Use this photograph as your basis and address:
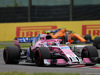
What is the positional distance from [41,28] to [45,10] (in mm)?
4192

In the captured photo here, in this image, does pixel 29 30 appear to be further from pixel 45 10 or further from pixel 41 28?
pixel 45 10

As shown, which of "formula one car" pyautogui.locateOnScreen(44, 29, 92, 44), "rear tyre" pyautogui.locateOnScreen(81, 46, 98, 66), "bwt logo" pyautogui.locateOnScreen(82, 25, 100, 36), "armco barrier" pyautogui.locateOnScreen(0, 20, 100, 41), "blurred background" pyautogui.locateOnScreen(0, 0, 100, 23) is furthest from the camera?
"blurred background" pyautogui.locateOnScreen(0, 0, 100, 23)

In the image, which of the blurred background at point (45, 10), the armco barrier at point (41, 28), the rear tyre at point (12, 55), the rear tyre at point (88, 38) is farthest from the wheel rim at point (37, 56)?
the blurred background at point (45, 10)

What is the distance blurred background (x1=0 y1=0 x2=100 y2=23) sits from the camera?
35475mm

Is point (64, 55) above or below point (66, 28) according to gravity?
below

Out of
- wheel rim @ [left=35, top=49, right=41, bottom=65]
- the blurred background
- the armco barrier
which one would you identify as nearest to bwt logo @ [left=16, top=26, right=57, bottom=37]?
the armco barrier

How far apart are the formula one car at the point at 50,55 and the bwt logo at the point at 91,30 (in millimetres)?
17536

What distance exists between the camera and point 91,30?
103 ft

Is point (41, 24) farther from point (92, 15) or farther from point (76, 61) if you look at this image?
point (76, 61)

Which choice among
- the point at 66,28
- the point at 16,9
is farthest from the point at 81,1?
the point at 16,9

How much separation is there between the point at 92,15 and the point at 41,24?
568cm

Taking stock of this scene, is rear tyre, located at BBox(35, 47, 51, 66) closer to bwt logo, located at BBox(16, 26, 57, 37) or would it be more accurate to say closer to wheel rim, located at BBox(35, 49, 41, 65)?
wheel rim, located at BBox(35, 49, 41, 65)

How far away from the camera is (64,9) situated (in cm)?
3647

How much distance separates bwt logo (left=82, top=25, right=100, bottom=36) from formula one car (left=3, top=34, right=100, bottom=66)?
57.5 ft
